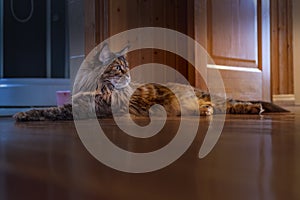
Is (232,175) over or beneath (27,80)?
beneath

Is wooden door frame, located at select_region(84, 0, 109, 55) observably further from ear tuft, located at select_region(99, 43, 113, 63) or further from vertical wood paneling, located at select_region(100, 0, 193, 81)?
ear tuft, located at select_region(99, 43, 113, 63)

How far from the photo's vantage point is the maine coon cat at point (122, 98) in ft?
5.56

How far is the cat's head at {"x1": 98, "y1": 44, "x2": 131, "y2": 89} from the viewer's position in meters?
1.83

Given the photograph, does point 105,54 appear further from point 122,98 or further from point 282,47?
point 282,47

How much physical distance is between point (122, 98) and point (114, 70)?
5.9 inches

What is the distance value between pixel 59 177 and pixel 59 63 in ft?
11.6

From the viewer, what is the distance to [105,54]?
6.24 ft

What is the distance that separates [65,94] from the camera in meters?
2.94

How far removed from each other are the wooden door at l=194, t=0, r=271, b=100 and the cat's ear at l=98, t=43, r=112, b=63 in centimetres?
71

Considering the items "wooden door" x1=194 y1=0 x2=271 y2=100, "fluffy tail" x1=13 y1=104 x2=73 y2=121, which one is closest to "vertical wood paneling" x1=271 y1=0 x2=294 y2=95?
"wooden door" x1=194 y1=0 x2=271 y2=100

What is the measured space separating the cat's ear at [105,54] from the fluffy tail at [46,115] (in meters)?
0.37

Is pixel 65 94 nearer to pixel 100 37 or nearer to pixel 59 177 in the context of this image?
pixel 100 37

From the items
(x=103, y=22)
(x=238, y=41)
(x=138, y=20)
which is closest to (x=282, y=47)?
(x=238, y=41)

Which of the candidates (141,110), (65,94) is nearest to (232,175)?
(141,110)
